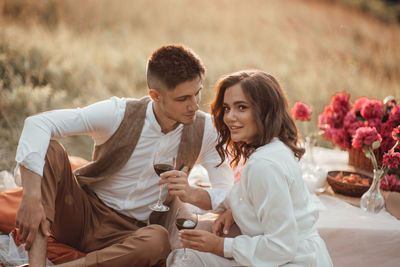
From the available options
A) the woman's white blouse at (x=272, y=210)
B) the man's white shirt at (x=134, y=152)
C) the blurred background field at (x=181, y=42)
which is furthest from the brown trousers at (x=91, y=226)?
the blurred background field at (x=181, y=42)

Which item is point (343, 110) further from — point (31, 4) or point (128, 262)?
point (31, 4)

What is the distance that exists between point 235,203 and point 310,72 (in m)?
5.77

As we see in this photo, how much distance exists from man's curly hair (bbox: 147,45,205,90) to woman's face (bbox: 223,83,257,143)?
1.53ft

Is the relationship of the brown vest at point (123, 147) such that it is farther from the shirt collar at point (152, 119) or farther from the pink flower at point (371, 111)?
the pink flower at point (371, 111)

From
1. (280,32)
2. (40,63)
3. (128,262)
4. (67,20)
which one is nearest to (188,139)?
(128,262)

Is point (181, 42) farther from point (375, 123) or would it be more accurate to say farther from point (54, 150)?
point (54, 150)

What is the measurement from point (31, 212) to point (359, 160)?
2679mm

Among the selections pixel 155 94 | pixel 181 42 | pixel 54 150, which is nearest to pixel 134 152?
pixel 155 94

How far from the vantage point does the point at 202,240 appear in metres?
1.86

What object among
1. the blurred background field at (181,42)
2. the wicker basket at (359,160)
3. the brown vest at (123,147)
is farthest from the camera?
the blurred background field at (181,42)

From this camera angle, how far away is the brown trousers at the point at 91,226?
81.8 inches

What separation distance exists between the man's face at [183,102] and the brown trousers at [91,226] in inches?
26.4

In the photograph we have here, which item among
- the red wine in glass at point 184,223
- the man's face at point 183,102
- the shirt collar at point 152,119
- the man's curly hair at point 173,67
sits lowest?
the red wine in glass at point 184,223

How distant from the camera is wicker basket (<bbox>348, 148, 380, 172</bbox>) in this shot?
3334mm
